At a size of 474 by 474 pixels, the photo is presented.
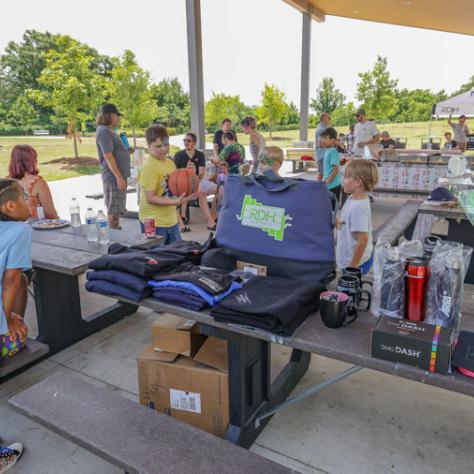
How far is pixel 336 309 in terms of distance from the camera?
1.47 m

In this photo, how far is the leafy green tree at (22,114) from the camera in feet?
56.7

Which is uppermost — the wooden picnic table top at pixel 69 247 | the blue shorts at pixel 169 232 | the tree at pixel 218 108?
the tree at pixel 218 108

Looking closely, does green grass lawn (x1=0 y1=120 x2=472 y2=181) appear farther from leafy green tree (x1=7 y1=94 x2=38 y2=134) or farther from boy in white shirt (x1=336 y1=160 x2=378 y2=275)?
boy in white shirt (x1=336 y1=160 x2=378 y2=275)

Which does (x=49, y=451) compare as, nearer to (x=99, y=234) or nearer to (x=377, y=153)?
(x=99, y=234)

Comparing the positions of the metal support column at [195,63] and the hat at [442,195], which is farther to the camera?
the metal support column at [195,63]

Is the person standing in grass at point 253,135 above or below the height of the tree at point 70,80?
below

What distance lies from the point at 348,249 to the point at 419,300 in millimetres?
1284

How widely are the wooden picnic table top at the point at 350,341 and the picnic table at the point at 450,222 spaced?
7.59ft

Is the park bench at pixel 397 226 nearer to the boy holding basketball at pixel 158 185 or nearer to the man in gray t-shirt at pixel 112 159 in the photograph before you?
the boy holding basketball at pixel 158 185

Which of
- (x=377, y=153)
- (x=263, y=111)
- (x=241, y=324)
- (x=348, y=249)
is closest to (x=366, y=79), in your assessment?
(x=263, y=111)

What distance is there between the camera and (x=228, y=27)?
81.6ft

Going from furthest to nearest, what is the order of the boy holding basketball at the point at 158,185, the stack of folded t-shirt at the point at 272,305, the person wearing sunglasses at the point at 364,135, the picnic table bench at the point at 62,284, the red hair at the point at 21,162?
the person wearing sunglasses at the point at 364,135 < the red hair at the point at 21,162 < the boy holding basketball at the point at 158,185 < the picnic table bench at the point at 62,284 < the stack of folded t-shirt at the point at 272,305

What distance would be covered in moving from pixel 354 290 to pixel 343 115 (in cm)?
2763

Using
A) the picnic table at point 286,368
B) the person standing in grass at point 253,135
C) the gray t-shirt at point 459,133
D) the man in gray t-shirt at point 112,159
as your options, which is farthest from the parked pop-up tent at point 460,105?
the picnic table at point 286,368
